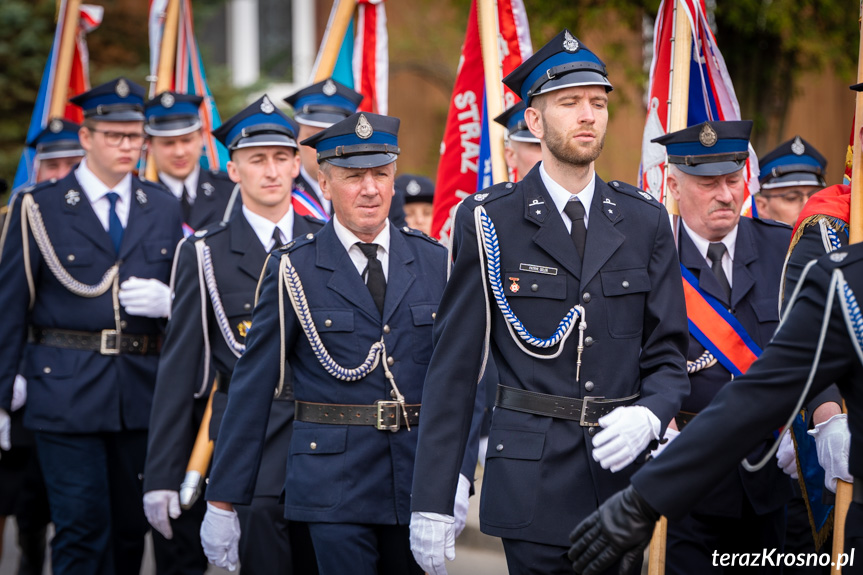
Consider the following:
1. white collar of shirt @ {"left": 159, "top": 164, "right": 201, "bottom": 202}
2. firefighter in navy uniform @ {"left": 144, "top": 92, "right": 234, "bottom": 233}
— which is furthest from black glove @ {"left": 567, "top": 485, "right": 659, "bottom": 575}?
white collar of shirt @ {"left": 159, "top": 164, "right": 201, "bottom": 202}

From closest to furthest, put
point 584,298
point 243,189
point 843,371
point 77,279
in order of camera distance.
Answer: point 843,371 → point 584,298 → point 243,189 → point 77,279

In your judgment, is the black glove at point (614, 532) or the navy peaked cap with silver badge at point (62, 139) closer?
the black glove at point (614, 532)

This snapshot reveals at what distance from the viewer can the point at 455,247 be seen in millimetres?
3969

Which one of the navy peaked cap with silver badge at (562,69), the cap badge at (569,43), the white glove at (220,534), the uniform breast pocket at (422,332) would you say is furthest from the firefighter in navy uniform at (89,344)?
the cap badge at (569,43)

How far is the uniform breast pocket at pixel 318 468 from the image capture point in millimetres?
4418

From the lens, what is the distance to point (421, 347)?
15.2 ft

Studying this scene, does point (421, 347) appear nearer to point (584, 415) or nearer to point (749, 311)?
point (584, 415)

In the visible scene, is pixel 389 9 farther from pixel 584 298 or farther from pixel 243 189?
pixel 584 298

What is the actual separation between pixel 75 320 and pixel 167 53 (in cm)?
294

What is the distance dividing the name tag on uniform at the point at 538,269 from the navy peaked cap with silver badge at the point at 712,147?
1419 mm

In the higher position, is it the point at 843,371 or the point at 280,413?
the point at 843,371

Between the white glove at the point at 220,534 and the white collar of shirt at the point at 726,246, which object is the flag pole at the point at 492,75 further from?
the white glove at the point at 220,534

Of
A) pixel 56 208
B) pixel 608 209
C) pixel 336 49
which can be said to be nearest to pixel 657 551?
pixel 608 209

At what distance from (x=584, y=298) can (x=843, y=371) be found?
985 millimetres
